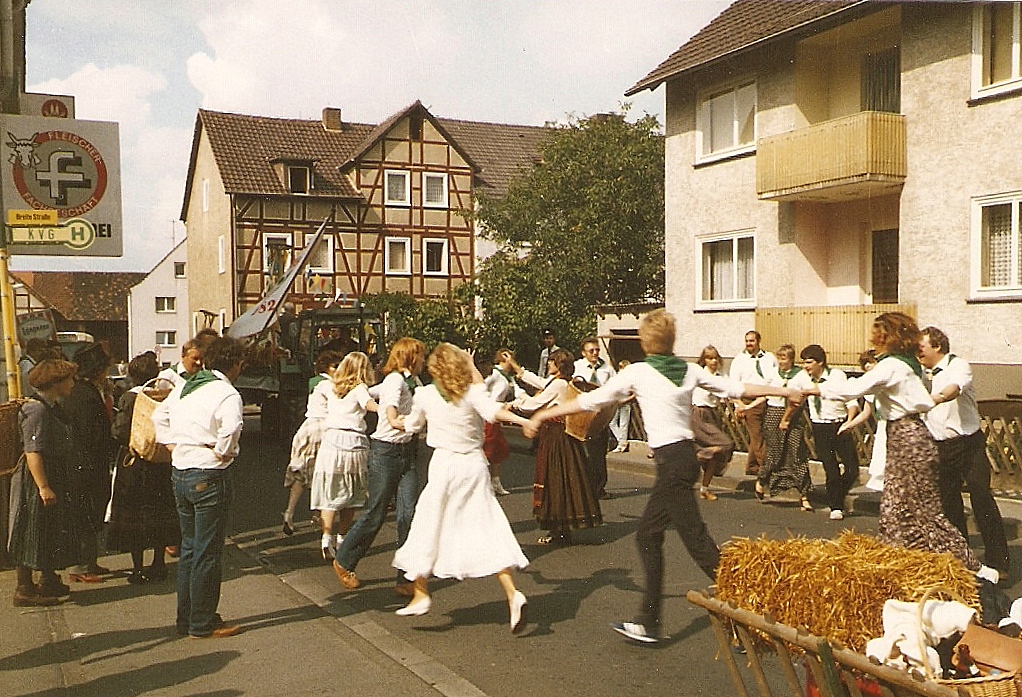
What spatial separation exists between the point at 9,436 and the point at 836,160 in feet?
50.5

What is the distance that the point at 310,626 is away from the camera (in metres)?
6.80

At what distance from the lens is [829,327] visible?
64.4 ft

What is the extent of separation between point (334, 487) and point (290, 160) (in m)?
34.4

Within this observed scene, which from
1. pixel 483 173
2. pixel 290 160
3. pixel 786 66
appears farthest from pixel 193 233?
pixel 786 66

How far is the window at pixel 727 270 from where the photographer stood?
2217 cm

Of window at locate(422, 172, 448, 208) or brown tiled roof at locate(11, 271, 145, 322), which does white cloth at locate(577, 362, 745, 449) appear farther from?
brown tiled roof at locate(11, 271, 145, 322)

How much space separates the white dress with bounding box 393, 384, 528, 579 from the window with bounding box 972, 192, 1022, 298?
13.1 metres

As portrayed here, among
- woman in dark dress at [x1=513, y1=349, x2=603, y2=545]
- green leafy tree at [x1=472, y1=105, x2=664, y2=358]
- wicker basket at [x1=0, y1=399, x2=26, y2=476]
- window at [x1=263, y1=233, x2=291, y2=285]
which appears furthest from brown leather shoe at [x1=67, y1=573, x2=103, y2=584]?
window at [x1=263, y1=233, x2=291, y2=285]

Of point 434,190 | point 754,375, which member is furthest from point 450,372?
point 434,190

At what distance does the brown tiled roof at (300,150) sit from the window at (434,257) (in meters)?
3.14

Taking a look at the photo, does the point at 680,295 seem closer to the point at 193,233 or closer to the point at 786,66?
the point at 786,66

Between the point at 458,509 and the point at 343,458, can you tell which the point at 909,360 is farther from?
the point at 343,458

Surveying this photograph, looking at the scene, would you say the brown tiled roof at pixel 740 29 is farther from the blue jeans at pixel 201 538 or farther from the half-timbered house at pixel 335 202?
the half-timbered house at pixel 335 202

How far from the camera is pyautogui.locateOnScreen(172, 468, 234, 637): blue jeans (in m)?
6.34
